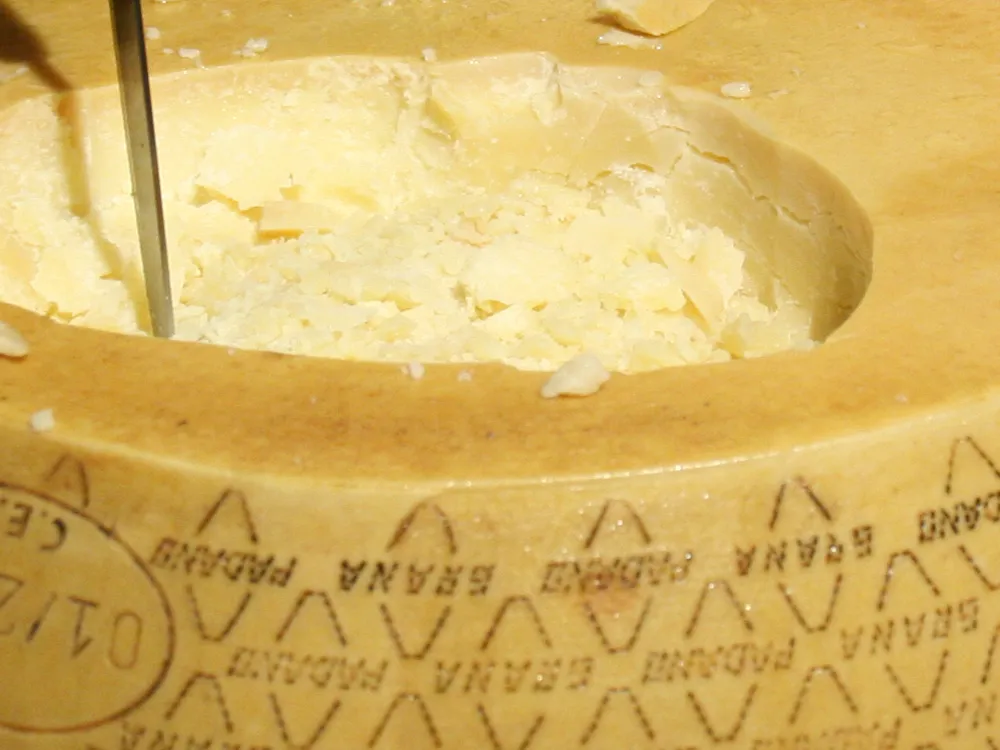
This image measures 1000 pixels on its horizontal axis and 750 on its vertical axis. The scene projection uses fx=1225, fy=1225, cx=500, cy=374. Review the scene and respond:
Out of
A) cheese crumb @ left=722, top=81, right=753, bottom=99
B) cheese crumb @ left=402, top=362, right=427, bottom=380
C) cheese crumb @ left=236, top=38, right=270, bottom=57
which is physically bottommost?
cheese crumb @ left=402, top=362, right=427, bottom=380

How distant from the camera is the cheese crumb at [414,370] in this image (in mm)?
875

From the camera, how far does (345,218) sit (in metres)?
1.37

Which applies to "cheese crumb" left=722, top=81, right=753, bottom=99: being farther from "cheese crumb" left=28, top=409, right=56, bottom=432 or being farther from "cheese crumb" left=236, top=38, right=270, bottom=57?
"cheese crumb" left=28, top=409, right=56, bottom=432

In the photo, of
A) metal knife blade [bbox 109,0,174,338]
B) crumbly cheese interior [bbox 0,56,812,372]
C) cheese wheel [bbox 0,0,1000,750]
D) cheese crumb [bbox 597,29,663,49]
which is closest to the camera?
cheese wheel [bbox 0,0,1000,750]

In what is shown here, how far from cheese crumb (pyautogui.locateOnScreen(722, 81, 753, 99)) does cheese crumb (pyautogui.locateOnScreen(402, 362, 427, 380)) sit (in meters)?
0.57

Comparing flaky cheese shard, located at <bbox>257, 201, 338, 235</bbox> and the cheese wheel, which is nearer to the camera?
the cheese wheel

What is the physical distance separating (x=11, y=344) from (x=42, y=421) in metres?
0.10

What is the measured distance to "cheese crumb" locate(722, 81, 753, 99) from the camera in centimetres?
127

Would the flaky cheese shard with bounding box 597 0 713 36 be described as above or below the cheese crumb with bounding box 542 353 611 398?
above

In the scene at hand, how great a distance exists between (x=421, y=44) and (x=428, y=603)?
0.80 meters

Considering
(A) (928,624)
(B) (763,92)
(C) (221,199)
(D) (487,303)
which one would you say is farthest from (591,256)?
(A) (928,624)

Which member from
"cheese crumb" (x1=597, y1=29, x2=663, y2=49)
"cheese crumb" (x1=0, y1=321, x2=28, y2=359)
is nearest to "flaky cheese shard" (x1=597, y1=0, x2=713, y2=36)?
"cheese crumb" (x1=597, y1=29, x2=663, y2=49)

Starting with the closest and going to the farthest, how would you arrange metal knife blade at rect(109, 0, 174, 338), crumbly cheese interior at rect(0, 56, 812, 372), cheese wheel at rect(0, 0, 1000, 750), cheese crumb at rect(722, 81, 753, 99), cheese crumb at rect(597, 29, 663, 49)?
cheese wheel at rect(0, 0, 1000, 750) < metal knife blade at rect(109, 0, 174, 338) < crumbly cheese interior at rect(0, 56, 812, 372) < cheese crumb at rect(722, 81, 753, 99) < cheese crumb at rect(597, 29, 663, 49)

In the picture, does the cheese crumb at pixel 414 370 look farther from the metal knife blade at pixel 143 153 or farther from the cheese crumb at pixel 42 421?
the metal knife blade at pixel 143 153
